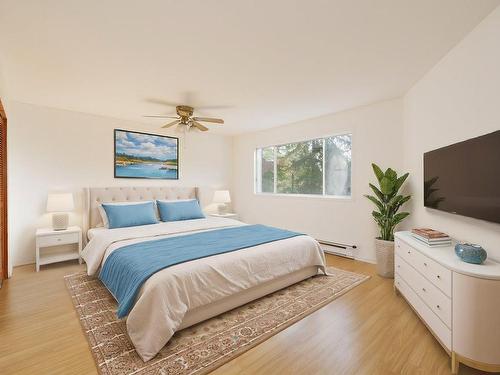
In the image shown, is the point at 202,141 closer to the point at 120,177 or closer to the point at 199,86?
the point at 120,177

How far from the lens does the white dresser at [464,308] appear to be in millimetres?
1493

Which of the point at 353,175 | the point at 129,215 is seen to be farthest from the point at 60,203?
the point at 353,175

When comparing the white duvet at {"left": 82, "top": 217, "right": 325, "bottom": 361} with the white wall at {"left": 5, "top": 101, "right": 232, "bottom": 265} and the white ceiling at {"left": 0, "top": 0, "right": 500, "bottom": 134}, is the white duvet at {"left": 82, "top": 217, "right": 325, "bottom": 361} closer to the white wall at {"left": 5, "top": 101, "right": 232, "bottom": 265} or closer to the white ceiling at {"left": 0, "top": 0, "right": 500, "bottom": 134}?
the white wall at {"left": 5, "top": 101, "right": 232, "bottom": 265}

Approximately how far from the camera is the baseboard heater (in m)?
3.94

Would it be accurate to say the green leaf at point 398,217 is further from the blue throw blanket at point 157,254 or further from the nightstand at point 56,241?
the nightstand at point 56,241

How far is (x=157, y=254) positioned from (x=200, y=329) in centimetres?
78

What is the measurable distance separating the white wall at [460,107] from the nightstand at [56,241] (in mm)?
4686

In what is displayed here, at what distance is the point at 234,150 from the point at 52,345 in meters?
4.90

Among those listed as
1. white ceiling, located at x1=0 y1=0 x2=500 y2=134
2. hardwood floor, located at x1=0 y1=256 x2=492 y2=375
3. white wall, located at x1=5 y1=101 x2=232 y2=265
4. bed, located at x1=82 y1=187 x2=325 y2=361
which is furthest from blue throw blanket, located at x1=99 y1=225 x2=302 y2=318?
white wall, located at x1=5 y1=101 x2=232 y2=265

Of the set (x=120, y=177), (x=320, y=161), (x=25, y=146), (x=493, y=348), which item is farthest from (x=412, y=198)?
(x=25, y=146)

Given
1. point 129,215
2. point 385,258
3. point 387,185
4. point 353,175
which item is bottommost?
point 385,258

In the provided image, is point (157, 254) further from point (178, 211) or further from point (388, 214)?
point (388, 214)

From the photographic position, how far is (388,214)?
3.29m

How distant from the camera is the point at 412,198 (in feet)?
10.7
